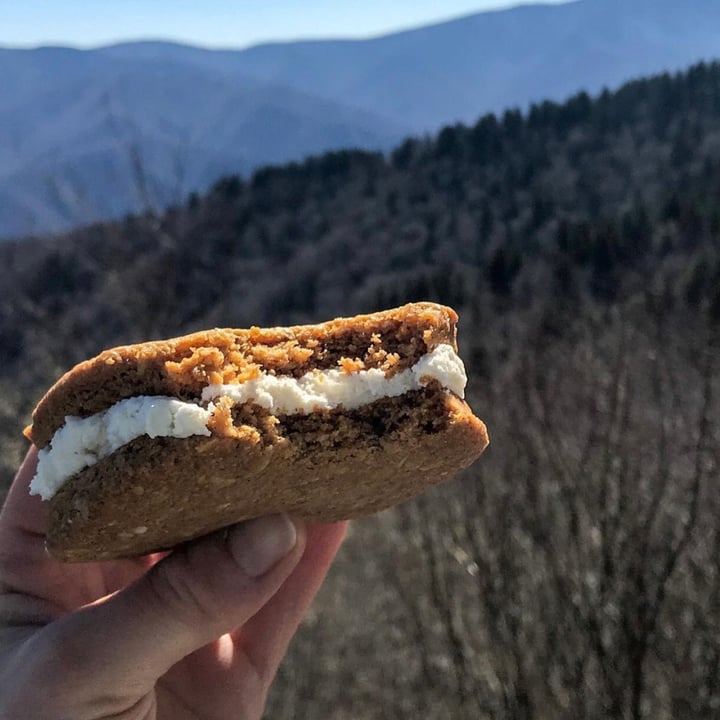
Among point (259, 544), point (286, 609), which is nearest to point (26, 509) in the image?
point (259, 544)

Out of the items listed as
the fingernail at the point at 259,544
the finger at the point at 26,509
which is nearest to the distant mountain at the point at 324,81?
the finger at the point at 26,509

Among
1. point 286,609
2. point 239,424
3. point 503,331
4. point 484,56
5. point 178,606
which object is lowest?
point 503,331

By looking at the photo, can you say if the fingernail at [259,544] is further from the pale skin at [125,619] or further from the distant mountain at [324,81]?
the distant mountain at [324,81]

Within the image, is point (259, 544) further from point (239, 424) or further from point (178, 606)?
point (239, 424)

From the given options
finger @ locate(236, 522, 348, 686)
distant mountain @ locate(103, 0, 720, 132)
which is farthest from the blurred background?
distant mountain @ locate(103, 0, 720, 132)

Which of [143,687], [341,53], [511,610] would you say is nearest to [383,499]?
[143,687]

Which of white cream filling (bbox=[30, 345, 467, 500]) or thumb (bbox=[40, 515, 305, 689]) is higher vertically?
white cream filling (bbox=[30, 345, 467, 500])

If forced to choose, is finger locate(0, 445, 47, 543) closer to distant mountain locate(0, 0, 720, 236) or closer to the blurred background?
the blurred background

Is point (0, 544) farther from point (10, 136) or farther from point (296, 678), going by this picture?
point (10, 136)
